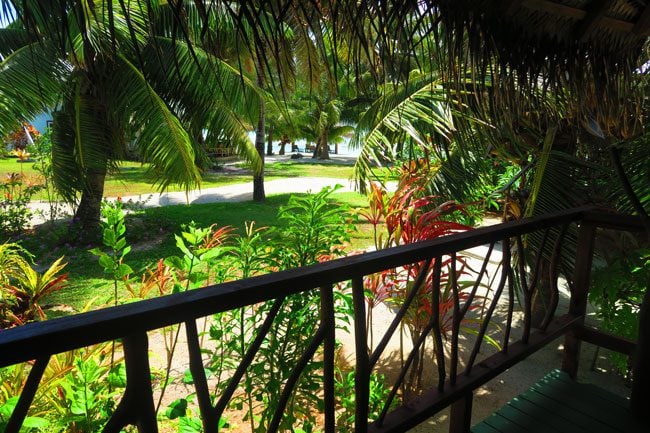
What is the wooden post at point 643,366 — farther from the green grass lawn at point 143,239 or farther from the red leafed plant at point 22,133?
the red leafed plant at point 22,133

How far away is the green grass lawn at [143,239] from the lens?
539cm

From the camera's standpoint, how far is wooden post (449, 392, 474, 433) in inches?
67.0

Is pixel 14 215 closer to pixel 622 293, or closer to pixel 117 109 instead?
pixel 117 109

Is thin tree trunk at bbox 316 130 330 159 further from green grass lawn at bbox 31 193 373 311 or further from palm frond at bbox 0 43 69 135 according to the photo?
palm frond at bbox 0 43 69 135

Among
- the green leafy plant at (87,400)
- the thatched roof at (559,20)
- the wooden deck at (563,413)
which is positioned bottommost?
the wooden deck at (563,413)

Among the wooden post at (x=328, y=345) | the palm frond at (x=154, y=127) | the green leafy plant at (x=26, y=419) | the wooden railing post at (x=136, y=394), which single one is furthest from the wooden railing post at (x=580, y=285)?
the palm frond at (x=154, y=127)

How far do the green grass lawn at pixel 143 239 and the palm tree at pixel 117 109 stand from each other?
31.5 inches

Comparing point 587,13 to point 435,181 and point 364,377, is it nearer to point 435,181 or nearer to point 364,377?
point 364,377

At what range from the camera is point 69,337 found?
69 centimetres

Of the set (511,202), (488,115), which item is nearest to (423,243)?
(488,115)

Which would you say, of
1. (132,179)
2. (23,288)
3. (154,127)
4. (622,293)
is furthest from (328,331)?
(132,179)

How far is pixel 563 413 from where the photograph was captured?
190 cm

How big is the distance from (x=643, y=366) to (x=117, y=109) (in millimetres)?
7284

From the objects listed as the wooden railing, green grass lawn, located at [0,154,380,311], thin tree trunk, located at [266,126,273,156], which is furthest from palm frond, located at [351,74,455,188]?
thin tree trunk, located at [266,126,273,156]
